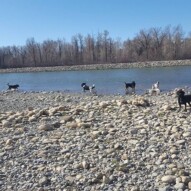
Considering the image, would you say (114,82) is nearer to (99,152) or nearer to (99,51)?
(99,152)

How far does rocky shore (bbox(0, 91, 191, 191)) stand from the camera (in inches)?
305

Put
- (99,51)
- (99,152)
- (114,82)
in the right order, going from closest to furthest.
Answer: (99,152) → (114,82) → (99,51)

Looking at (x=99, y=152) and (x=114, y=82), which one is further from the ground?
(x=99, y=152)

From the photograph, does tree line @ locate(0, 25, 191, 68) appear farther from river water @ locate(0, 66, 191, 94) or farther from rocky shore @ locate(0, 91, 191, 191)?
rocky shore @ locate(0, 91, 191, 191)

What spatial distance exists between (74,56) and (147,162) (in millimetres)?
117779

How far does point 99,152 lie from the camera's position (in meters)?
9.35

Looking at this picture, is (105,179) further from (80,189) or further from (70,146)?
(70,146)

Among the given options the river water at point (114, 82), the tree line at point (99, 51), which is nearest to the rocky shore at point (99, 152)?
the river water at point (114, 82)

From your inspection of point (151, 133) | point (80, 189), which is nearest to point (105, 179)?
point (80, 189)

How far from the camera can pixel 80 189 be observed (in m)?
7.55

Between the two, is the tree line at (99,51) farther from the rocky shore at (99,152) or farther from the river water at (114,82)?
the rocky shore at (99,152)

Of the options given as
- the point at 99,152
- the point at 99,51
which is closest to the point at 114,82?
the point at 99,152

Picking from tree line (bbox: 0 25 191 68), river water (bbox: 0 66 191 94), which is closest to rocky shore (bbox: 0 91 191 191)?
river water (bbox: 0 66 191 94)

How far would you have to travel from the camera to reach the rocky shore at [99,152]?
7750 mm
